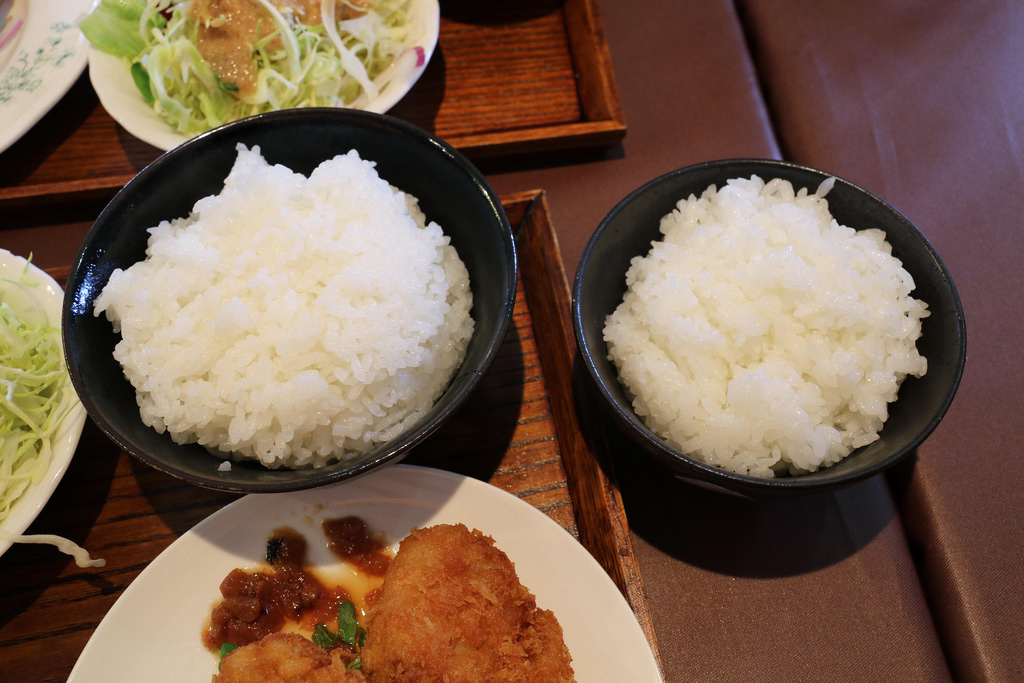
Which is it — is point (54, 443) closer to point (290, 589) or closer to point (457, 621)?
point (290, 589)

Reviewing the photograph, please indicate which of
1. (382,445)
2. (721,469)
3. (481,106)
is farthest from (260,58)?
(721,469)

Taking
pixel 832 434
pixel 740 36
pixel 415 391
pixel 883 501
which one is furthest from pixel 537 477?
pixel 740 36

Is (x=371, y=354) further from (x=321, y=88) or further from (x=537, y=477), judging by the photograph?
(x=321, y=88)

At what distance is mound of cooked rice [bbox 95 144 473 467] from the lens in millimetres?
1440

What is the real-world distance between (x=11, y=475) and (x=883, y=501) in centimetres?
230

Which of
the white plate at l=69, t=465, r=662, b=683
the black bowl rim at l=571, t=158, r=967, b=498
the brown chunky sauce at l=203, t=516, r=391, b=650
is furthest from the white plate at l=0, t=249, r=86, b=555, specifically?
the black bowl rim at l=571, t=158, r=967, b=498

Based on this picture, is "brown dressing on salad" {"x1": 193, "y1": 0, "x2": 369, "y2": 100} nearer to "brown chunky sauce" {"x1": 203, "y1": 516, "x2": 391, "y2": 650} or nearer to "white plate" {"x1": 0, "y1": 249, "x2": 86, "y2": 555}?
"white plate" {"x1": 0, "y1": 249, "x2": 86, "y2": 555}

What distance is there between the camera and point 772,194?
176 cm

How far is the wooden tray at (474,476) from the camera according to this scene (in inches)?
60.6

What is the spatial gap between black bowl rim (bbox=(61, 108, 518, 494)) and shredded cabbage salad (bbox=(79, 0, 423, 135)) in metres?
0.50

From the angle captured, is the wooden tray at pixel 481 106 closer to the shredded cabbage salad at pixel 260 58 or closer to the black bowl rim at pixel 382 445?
the shredded cabbage salad at pixel 260 58

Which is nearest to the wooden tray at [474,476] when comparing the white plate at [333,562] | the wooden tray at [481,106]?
the white plate at [333,562]

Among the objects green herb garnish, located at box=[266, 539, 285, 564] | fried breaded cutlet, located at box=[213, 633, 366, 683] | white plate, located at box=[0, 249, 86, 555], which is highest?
white plate, located at box=[0, 249, 86, 555]

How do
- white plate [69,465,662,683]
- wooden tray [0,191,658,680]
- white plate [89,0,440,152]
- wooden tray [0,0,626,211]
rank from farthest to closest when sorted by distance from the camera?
wooden tray [0,0,626,211], white plate [89,0,440,152], wooden tray [0,191,658,680], white plate [69,465,662,683]
